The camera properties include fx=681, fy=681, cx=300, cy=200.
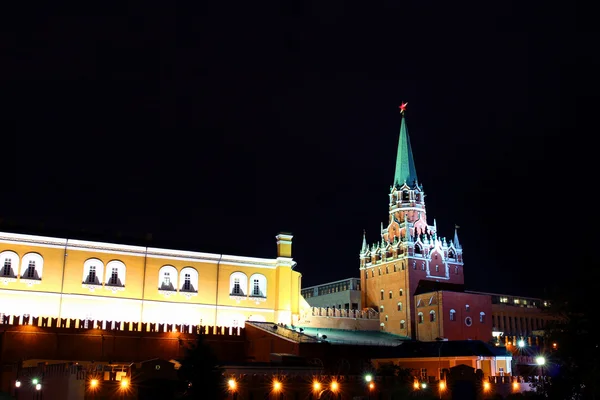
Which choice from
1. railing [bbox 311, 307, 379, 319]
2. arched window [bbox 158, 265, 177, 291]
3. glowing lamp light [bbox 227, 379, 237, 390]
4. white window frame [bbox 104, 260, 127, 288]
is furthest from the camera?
railing [bbox 311, 307, 379, 319]

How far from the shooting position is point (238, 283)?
60.7m

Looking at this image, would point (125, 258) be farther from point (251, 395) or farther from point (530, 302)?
point (530, 302)

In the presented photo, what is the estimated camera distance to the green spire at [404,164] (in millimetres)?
81812

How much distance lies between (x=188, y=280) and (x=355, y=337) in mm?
16584

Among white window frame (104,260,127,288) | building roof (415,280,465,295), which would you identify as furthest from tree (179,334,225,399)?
building roof (415,280,465,295)

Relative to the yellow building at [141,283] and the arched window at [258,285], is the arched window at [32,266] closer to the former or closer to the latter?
the yellow building at [141,283]

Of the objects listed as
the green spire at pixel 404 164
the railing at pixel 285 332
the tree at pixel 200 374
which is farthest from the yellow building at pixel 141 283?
the green spire at pixel 404 164

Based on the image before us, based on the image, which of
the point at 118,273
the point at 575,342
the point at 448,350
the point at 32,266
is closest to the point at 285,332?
the point at 448,350

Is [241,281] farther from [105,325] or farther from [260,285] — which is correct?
[105,325]

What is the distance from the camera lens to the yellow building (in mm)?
52531

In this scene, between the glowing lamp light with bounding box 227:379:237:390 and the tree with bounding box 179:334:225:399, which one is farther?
the glowing lamp light with bounding box 227:379:237:390

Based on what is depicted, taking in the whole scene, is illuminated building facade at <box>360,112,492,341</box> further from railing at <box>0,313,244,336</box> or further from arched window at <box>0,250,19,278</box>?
arched window at <box>0,250,19,278</box>

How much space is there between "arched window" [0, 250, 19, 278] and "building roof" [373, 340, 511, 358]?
2979 centimetres

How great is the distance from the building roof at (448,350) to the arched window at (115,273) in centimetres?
2231
